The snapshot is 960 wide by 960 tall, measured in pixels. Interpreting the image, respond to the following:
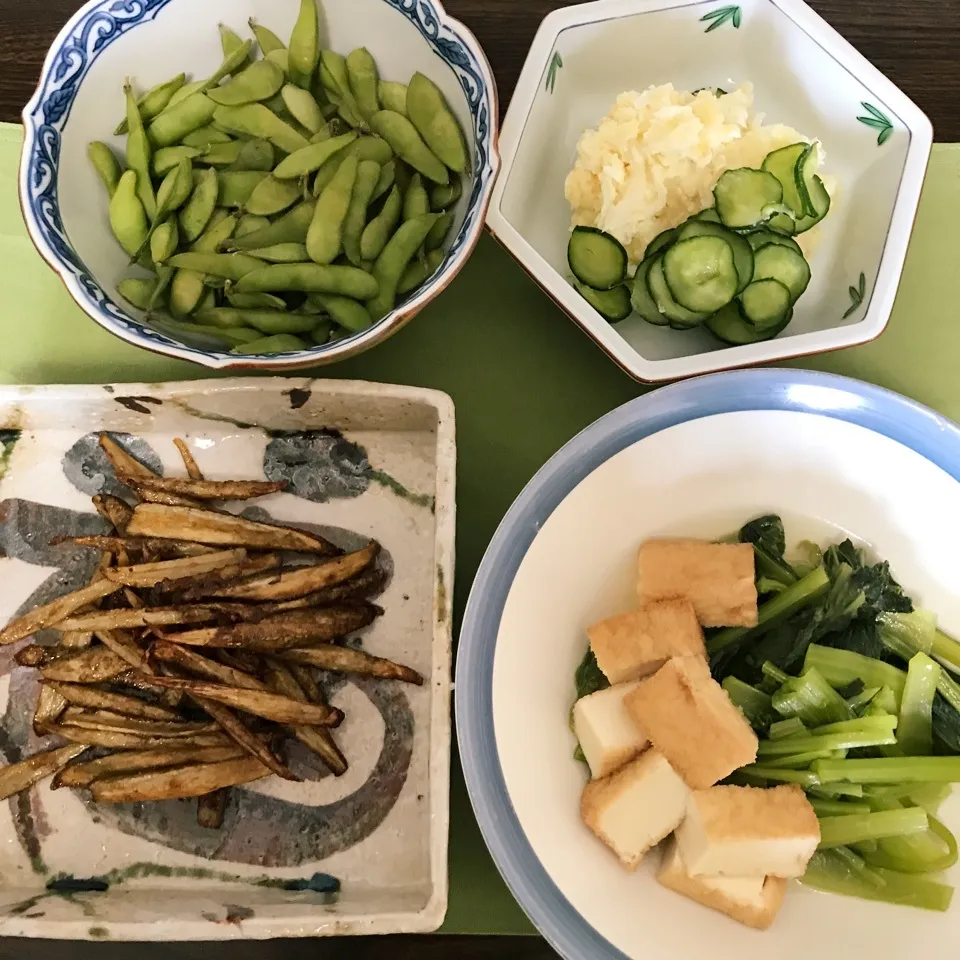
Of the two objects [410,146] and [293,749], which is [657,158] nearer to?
[410,146]

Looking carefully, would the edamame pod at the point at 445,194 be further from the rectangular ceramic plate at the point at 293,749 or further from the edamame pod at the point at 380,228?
the rectangular ceramic plate at the point at 293,749

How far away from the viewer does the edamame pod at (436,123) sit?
1059mm

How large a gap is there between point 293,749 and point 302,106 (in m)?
0.84

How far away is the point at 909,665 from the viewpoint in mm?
942

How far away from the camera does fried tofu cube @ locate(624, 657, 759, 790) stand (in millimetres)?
831

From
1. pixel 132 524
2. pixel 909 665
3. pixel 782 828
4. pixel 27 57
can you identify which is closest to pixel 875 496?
pixel 909 665

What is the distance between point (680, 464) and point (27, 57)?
120cm

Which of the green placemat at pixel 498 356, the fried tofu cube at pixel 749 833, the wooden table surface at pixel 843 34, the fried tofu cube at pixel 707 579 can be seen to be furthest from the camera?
the wooden table surface at pixel 843 34

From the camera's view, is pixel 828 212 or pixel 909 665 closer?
pixel 909 665

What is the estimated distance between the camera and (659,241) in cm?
107

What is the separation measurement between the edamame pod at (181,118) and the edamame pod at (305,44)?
0.40 feet

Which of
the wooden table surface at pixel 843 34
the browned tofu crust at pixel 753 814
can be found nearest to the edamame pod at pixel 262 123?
the wooden table surface at pixel 843 34

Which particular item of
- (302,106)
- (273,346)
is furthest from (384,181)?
(273,346)

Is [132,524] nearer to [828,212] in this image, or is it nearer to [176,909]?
[176,909]
